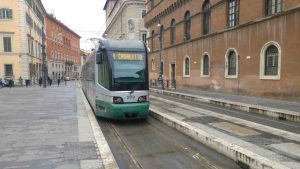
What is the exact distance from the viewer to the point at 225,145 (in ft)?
22.7

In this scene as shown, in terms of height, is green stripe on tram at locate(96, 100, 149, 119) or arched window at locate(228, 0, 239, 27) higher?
arched window at locate(228, 0, 239, 27)

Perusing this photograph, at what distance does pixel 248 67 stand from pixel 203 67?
298 inches

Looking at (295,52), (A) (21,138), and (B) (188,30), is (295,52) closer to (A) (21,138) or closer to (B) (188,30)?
(A) (21,138)

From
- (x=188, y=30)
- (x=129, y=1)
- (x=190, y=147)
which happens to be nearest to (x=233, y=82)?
(x=188, y=30)

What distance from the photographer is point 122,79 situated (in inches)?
419

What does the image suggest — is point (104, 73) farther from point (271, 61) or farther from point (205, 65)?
point (205, 65)

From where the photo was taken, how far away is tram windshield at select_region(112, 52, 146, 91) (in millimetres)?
10594

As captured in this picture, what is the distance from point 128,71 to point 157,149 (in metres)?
4.14

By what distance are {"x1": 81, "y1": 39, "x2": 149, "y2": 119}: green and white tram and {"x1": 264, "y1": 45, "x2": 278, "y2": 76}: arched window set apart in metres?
10.3

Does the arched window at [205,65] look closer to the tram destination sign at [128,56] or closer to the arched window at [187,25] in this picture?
the arched window at [187,25]

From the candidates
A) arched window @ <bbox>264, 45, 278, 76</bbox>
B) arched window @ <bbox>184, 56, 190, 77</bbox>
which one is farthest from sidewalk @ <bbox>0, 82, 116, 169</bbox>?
arched window @ <bbox>184, 56, 190, 77</bbox>

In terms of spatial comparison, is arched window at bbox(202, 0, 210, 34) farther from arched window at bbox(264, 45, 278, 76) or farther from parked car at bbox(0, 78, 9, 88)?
parked car at bbox(0, 78, 9, 88)

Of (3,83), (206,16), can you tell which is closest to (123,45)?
(206,16)

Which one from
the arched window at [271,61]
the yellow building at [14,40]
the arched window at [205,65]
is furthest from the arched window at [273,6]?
the yellow building at [14,40]
